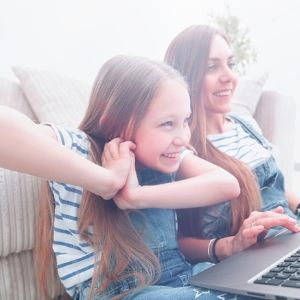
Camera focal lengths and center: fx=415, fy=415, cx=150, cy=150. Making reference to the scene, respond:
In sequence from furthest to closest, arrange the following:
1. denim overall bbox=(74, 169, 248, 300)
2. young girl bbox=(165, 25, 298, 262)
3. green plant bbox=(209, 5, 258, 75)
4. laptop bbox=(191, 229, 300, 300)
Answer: green plant bbox=(209, 5, 258, 75), young girl bbox=(165, 25, 298, 262), denim overall bbox=(74, 169, 248, 300), laptop bbox=(191, 229, 300, 300)

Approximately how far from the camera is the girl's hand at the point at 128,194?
615 millimetres

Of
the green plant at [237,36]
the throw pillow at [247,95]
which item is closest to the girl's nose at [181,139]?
the throw pillow at [247,95]

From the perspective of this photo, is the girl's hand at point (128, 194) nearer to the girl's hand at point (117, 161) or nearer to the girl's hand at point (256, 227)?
the girl's hand at point (117, 161)

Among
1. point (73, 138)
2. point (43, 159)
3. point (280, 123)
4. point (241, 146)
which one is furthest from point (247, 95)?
point (43, 159)

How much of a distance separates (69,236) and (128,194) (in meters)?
0.11

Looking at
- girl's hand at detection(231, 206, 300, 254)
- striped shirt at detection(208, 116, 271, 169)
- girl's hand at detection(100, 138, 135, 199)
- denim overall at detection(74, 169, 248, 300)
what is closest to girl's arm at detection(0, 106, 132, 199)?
girl's hand at detection(100, 138, 135, 199)

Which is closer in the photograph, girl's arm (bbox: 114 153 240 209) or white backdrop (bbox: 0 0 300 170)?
girl's arm (bbox: 114 153 240 209)

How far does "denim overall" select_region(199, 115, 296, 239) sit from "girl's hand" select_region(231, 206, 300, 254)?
8cm

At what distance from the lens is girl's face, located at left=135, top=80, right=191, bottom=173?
0.67m

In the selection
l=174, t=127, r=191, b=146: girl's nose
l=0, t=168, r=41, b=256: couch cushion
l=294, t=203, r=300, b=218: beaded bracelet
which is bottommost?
l=294, t=203, r=300, b=218: beaded bracelet

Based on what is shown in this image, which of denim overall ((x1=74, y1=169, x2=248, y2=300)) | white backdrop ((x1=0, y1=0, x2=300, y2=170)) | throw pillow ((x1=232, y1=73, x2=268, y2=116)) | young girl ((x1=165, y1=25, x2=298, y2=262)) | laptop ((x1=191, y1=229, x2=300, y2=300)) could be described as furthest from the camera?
throw pillow ((x1=232, y1=73, x2=268, y2=116))

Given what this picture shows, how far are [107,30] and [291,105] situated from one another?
2.26ft

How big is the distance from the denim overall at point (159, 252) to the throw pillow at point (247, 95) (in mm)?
711

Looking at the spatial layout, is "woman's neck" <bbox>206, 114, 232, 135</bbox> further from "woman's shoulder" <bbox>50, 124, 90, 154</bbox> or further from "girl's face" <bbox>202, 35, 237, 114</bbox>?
"woman's shoulder" <bbox>50, 124, 90, 154</bbox>
